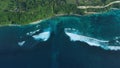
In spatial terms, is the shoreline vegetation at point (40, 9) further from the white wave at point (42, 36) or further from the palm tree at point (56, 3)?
the white wave at point (42, 36)

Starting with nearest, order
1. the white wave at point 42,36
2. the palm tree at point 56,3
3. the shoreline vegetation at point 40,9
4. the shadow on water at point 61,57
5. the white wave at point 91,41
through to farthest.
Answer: the shadow on water at point 61,57, the white wave at point 91,41, the white wave at point 42,36, the shoreline vegetation at point 40,9, the palm tree at point 56,3

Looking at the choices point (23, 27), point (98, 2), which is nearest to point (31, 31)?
point (23, 27)

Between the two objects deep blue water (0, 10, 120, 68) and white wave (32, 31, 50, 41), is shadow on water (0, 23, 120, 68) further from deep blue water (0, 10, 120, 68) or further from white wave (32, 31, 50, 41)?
white wave (32, 31, 50, 41)

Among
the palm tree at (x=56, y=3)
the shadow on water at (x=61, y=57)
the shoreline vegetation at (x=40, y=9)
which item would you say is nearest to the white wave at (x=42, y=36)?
the shadow on water at (x=61, y=57)

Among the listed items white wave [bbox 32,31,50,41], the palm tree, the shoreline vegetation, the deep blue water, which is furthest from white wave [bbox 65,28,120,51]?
the palm tree

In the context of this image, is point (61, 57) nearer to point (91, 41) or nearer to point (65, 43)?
point (65, 43)

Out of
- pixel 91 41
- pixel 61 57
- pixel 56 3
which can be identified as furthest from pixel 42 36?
pixel 91 41
